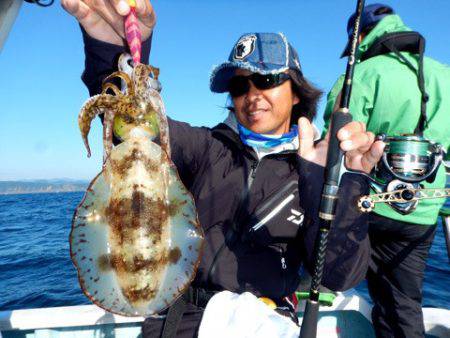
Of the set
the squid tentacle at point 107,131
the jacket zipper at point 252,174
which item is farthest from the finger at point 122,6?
the jacket zipper at point 252,174

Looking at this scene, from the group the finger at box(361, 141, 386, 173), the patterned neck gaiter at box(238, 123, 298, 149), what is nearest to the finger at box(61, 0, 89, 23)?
the patterned neck gaiter at box(238, 123, 298, 149)

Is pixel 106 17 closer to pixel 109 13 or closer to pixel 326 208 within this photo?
Result: pixel 109 13

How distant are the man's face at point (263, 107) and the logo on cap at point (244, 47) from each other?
6.3 inches

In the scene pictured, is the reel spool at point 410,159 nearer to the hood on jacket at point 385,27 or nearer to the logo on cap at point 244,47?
the logo on cap at point 244,47

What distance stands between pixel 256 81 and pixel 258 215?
1396 mm

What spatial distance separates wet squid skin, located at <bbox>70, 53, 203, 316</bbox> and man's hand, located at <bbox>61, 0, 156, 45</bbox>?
594mm

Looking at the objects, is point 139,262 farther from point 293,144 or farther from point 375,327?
point 375,327

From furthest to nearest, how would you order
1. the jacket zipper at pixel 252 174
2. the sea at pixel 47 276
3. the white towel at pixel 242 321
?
the sea at pixel 47 276
the jacket zipper at pixel 252 174
the white towel at pixel 242 321

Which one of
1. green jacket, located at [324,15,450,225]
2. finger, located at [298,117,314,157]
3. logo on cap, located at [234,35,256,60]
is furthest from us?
green jacket, located at [324,15,450,225]

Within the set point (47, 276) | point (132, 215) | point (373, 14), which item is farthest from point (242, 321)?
point (47, 276)

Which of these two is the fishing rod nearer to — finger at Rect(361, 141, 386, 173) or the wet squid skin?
finger at Rect(361, 141, 386, 173)

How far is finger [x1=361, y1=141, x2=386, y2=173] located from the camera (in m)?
2.26

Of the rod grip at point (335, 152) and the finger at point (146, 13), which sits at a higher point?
the finger at point (146, 13)

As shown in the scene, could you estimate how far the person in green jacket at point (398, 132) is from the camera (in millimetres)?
3748
